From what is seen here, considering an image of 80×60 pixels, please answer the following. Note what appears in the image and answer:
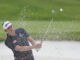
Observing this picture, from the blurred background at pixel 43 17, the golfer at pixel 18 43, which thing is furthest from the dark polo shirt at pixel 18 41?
the blurred background at pixel 43 17

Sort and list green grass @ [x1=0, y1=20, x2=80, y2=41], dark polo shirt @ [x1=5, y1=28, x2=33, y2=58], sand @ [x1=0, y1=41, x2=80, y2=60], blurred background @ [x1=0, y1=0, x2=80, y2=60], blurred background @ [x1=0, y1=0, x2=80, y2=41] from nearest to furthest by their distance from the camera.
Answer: dark polo shirt @ [x1=5, y1=28, x2=33, y2=58] → sand @ [x1=0, y1=41, x2=80, y2=60] → blurred background @ [x1=0, y1=0, x2=80, y2=60] → green grass @ [x1=0, y1=20, x2=80, y2=41] → blurred background @ [x1=0, y1=0, x2=80, y2=41]

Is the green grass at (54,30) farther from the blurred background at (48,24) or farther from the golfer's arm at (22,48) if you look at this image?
the golfer's arm at (22,48)

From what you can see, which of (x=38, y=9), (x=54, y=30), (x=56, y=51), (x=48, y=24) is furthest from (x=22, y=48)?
(x=38, y=9)

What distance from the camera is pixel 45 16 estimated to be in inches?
566

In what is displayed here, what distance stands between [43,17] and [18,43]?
8.97 m

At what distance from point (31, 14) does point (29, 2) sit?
180cm

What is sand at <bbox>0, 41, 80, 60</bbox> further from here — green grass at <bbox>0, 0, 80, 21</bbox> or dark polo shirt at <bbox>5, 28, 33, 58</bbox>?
green grass at <bbox>0, 0, 80, 21</bbox>

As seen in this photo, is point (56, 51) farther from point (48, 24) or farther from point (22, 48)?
point (22, 48)

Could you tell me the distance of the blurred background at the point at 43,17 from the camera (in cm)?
1063

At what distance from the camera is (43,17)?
14.2m

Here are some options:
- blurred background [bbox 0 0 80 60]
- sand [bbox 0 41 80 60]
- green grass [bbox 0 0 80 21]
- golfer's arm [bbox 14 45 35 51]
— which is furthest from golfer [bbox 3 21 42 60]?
green grass [bbox 0 0 80 21]

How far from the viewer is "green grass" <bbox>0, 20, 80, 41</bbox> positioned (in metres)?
10.2

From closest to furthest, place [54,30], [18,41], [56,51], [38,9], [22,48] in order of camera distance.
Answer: [22,48] → [18,41] → [56,51] → [54,30] → [38,9]

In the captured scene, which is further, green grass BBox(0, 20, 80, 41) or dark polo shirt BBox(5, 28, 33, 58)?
green grass BBox(0, 20, 80, 41)
